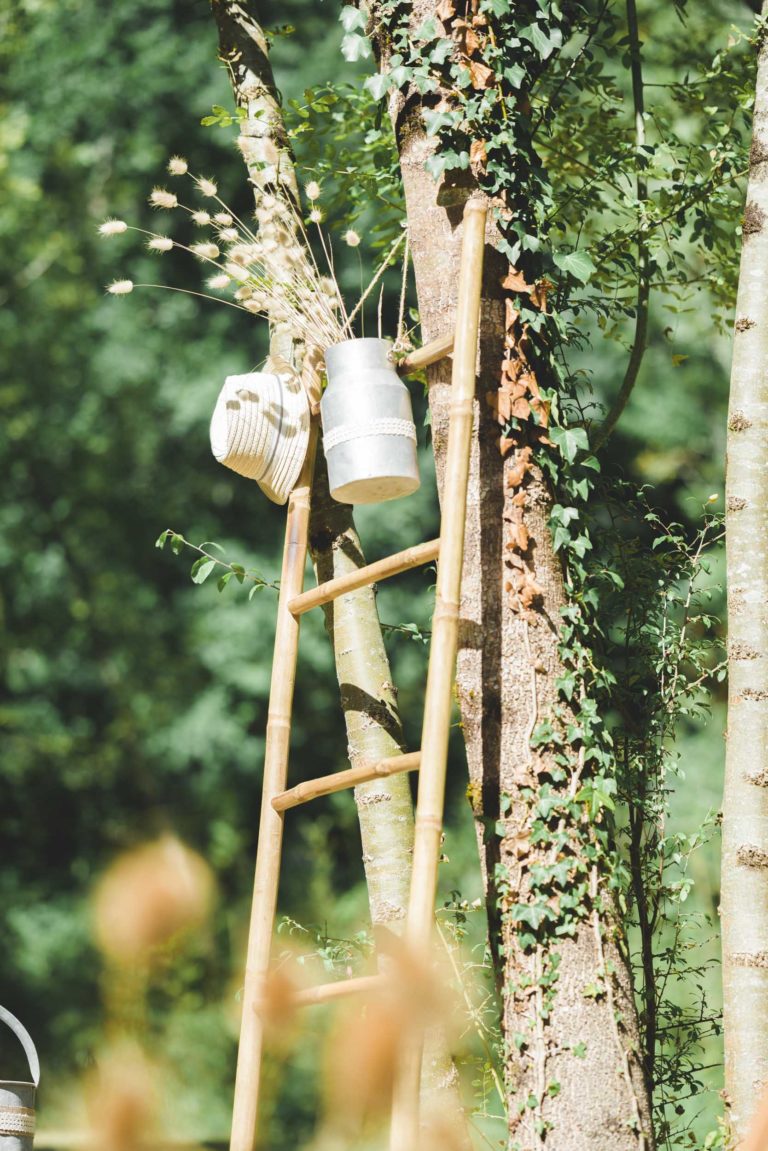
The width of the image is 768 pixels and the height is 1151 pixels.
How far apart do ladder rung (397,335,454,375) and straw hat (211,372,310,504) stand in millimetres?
260

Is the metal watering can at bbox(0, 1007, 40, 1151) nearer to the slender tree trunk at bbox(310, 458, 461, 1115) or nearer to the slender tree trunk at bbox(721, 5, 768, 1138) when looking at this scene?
the slender tree trunk at bbox(310, 458, 461, 1115)

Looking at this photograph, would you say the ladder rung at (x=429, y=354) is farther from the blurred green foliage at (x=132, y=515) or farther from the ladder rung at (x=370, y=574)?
the blurred green foliage at (x=132, y=515)

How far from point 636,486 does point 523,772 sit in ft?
3.35

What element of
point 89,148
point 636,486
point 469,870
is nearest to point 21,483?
point 89,148

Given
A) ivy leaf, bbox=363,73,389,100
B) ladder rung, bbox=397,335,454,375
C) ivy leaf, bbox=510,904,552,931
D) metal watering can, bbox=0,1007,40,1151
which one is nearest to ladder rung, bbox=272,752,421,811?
ivy leaf, bbox=510,904,552,931

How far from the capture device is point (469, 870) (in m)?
8.17

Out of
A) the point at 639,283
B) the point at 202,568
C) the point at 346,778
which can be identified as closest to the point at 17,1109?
the point at 346,778

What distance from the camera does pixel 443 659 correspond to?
88.1 inches

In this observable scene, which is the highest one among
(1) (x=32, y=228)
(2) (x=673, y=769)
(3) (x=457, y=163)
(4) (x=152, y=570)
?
(1) (x=32, y=228)

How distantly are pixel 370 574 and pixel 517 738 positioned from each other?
396 millimetres

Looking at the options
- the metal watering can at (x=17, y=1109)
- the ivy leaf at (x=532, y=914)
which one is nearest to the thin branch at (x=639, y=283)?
the ivy leaf at (x=532, y=914)

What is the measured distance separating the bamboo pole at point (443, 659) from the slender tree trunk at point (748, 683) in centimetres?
60

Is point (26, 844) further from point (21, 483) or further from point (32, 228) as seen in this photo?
point (32, 228)

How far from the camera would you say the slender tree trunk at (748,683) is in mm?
Result: 2445
